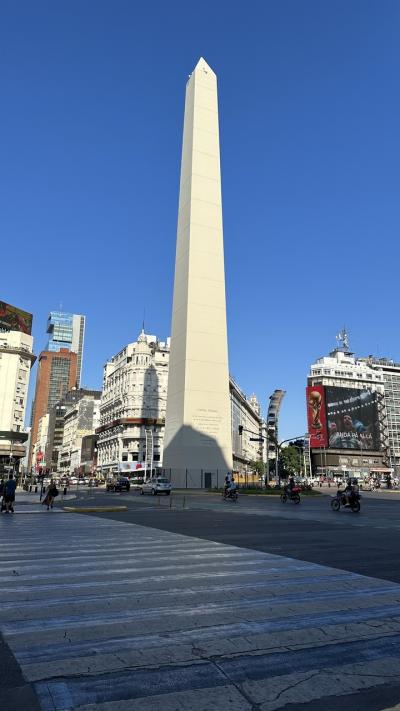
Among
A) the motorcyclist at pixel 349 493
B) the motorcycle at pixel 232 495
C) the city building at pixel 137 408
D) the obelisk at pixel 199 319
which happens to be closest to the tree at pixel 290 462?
the city building at pixel 137 408

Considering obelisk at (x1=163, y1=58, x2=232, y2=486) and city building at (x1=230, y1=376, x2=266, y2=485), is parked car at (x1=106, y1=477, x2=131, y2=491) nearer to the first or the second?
obelisk at (x1=163, y1=58, x2=232, y2=486)

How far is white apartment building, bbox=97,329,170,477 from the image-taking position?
341ft

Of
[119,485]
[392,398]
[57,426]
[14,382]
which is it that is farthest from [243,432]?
[119,485]

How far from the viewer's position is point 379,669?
406 cm

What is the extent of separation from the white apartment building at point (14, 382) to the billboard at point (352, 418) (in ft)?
242

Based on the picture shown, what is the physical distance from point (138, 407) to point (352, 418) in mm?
58072

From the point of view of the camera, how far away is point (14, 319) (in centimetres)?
9550

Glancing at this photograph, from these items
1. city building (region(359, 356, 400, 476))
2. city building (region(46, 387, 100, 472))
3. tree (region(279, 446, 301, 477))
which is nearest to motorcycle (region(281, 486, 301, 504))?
tree (region(279, 446, 301, 477))

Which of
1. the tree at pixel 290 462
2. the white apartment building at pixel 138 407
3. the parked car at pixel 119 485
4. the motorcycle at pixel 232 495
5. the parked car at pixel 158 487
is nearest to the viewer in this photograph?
the motorcycle at pixel 232 495

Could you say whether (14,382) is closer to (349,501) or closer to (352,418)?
(349,501)

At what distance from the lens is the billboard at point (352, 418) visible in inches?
5098

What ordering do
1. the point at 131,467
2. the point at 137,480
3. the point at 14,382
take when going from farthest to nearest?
the point at 14,382
the point at 137,480
the point at 131,467

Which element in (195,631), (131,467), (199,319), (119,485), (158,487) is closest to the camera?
(195,631)

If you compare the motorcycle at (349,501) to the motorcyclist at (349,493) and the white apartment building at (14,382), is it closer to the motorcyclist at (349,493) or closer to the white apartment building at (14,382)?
the motorcyclist at (349,493)
